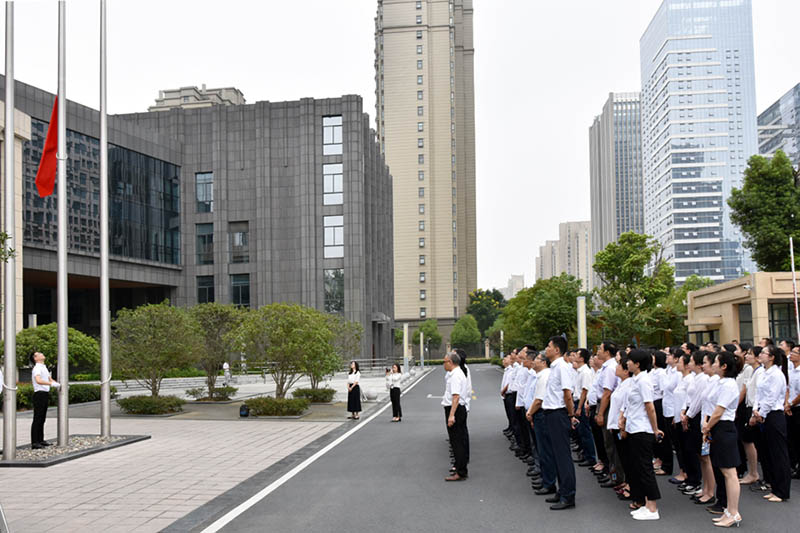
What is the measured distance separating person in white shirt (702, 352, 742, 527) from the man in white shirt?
5.11ft

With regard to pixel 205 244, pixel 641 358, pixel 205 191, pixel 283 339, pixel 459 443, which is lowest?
pixel 459 443

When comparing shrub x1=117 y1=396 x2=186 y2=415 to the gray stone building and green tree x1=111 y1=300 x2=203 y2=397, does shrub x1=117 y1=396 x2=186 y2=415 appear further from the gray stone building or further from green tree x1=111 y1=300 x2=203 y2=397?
the gray stone building

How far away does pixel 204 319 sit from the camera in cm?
2905

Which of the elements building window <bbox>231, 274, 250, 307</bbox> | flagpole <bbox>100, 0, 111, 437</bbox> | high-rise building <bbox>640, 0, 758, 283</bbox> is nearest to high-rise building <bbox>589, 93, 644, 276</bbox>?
high-rise building <bbox>640, 0, 758, 283</bbox>

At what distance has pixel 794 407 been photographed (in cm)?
1009

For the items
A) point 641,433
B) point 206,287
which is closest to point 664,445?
point 641,433

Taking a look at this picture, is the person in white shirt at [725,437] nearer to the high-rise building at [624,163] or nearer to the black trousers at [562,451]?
the black trousers at [562,451]

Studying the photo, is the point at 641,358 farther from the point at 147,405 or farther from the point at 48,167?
the point at 147,405

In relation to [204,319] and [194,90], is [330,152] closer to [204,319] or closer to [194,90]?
[204,319]

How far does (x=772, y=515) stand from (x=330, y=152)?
174ft

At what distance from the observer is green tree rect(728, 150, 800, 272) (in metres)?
43.7

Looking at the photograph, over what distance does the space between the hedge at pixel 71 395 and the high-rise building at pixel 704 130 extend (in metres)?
117

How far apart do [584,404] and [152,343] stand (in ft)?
50.5

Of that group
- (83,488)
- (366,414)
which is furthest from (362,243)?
(83,488)
